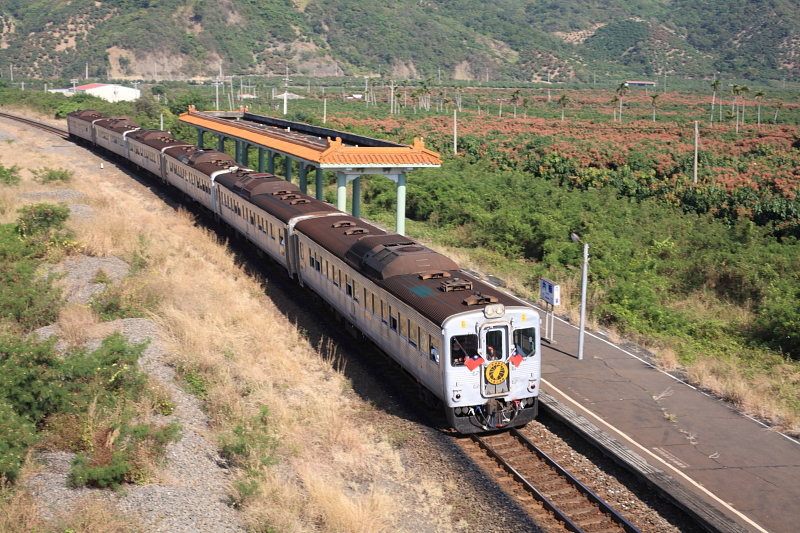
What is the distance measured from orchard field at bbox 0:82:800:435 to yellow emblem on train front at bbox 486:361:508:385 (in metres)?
5.63

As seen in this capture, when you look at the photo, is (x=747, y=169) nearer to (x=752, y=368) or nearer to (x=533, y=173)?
(x=533, y=173)

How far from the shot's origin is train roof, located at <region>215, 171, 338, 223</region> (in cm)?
2581

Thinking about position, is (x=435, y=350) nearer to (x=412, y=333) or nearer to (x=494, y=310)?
(x=412, y=333)

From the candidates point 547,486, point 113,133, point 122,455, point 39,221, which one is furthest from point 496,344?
point 113,133

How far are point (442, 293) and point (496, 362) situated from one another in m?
1.95

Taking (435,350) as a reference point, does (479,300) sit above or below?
above

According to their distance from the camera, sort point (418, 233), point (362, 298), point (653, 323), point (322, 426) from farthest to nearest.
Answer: point (418, 233) < point (653, 323) < point (362, 298) < point (322, 426)

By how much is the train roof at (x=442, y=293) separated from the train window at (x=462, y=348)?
48 cm

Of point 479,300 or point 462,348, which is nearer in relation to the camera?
point 462,348

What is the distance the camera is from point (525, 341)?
1555cm

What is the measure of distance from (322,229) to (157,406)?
884 centimetres

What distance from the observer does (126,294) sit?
72.1ft

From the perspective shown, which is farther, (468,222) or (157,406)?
(468,222)

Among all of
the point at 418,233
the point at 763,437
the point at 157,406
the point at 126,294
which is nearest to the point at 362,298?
the point at 157,406
